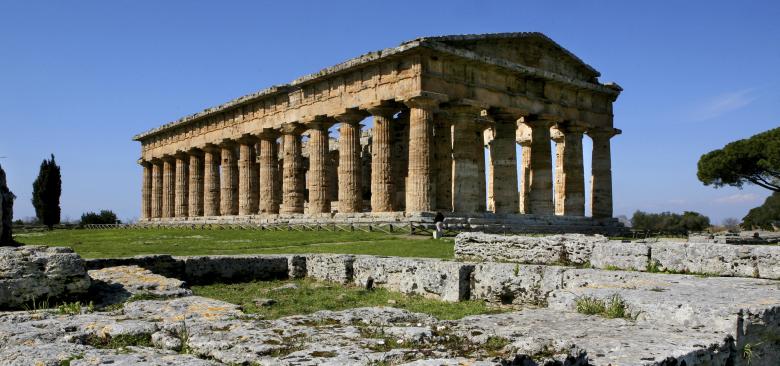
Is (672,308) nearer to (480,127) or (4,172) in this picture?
(4,172)

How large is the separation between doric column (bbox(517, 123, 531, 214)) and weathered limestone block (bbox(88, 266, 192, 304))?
34.4 meters

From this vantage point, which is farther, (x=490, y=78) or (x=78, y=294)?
(x=490, y=78)

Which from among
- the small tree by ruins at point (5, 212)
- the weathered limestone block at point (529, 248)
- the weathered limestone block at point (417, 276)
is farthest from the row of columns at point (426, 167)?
the small tree by ruins at point (5, 212)

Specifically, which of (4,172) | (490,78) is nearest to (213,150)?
(490,78)

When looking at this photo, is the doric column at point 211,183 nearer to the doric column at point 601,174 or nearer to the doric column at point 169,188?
the doric column at point 169,188

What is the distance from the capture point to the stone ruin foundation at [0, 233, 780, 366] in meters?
3.83

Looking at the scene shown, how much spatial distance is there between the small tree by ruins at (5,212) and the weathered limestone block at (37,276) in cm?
142

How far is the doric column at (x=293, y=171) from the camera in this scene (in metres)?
37.3

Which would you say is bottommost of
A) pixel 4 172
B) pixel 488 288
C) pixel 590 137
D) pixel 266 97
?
pixel 488 288

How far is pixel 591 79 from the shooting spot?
123 ft

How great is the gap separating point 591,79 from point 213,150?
27029mm

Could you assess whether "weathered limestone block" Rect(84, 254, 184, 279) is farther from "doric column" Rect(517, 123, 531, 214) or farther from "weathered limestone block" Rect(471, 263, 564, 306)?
"doric column" Rect(517, 123, 531, 214)

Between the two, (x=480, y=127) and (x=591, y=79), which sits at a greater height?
(x=591, y=79)

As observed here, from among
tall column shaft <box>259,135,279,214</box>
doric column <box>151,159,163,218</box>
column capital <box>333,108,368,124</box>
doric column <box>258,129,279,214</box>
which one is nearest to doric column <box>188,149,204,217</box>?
doric column <box>151,159,163,218</box>
